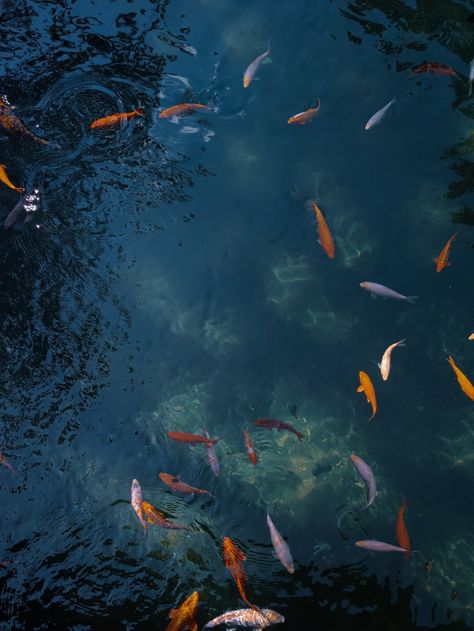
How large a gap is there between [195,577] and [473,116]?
7641mm

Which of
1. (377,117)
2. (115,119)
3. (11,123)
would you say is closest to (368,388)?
(377,117)

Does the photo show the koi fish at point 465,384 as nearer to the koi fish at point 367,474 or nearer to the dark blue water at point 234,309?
the dark blue water at point 234,309

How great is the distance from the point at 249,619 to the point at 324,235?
15.4ft

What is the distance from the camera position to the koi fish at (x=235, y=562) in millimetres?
5602

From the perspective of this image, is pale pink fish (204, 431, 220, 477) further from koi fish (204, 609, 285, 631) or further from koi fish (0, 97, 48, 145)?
koi fish (0, 97, 48, 145)

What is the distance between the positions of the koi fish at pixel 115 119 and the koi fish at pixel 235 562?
644 cm

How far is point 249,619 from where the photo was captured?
5312 mm

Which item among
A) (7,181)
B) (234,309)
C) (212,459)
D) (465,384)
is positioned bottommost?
(212,459)

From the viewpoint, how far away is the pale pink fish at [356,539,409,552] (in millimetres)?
5543

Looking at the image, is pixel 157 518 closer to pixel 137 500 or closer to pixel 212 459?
pixel 137 500

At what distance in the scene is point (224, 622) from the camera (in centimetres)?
531

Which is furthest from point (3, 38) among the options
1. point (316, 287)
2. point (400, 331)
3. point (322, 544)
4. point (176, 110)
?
point (322, 544)

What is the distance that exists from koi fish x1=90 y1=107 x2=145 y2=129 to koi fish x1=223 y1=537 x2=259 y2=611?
6.44 m

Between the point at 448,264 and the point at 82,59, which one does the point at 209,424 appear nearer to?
the point at 448,264
